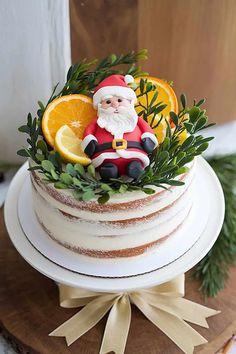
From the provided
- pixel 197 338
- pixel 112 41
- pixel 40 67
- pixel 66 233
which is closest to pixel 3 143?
pixel 40 67

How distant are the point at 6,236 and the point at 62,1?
1.54 ft

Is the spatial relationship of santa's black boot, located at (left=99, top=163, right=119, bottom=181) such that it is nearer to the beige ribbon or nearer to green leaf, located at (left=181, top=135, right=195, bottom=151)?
green leaf, located at (left=181, top=135, right=195, bottom=151)

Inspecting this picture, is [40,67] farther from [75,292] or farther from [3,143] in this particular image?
[75,292]

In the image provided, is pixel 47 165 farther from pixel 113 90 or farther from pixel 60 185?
pixel 113 90

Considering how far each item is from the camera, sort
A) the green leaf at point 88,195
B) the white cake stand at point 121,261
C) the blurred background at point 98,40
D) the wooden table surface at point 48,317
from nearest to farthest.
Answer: the green leaf at point 88,195 < the white cake stand at point 121,261 < the wooden table surface at point 48,317 < the blurred background at point 98,40

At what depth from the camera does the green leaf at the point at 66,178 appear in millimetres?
717

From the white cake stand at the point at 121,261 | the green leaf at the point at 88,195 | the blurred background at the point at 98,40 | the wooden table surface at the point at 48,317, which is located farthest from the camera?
the blurred background at the point at 98,40

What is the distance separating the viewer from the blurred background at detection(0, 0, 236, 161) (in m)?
1.04

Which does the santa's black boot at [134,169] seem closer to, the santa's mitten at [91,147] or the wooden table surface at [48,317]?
the santa's mitten at [91,147]

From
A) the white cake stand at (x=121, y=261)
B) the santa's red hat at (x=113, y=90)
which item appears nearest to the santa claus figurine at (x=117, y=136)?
the santa's red hat at (x=113, y=90)

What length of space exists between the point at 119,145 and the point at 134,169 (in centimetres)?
4

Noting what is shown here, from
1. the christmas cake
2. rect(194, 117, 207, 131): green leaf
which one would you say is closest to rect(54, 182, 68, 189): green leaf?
the christmas cake

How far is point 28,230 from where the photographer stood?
891 mm

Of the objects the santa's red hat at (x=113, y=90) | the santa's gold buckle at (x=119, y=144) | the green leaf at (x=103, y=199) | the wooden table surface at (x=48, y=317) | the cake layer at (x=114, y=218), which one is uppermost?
the santa's red hat at (x=113, y=90)
